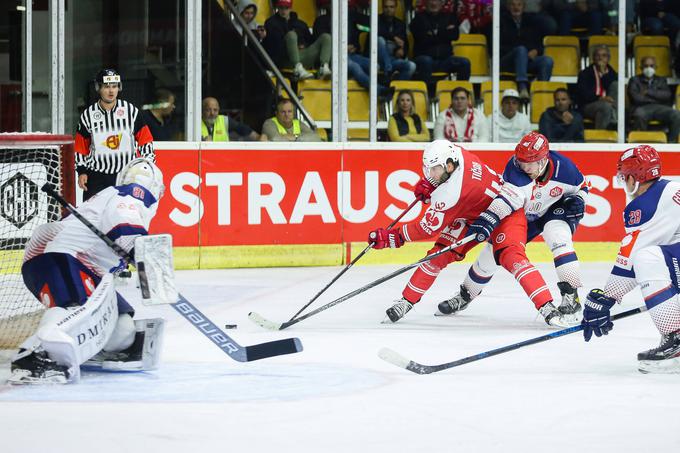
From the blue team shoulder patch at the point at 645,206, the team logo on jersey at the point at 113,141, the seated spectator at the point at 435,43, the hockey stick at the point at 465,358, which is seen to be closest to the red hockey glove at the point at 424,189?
the hockey stick at the point at 465,358

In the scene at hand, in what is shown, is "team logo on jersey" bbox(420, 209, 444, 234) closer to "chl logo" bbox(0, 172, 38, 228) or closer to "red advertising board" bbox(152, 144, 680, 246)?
"chl logo" bbox(0, 172, 38, 228)

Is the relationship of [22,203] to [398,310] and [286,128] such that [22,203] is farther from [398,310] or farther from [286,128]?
[286,128]

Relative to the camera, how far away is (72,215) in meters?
4.46

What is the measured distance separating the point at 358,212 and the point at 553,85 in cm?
195

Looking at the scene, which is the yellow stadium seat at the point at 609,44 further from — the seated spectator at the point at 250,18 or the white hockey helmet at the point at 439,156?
the white hockey helmet at the point at 439,156

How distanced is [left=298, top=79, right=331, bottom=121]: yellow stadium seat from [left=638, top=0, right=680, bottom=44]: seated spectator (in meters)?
2.61

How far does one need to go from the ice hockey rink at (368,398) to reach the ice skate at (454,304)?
14 cm

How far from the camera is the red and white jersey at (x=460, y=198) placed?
5.68 meters

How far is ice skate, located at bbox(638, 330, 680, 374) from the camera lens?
4430 millimetres

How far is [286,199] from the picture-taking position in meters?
8.19

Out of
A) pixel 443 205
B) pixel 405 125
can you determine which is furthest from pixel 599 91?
pixel 443 205

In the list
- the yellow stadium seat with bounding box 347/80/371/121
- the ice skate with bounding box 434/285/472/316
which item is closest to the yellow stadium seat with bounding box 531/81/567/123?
the yellow stadium seat with bounding box 347/80/371/121

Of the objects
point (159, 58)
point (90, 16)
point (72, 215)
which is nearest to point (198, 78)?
point (159, 58)

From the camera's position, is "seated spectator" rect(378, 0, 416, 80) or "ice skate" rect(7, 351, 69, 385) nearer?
"ice skate" rect(7, 351, 69, 385)
